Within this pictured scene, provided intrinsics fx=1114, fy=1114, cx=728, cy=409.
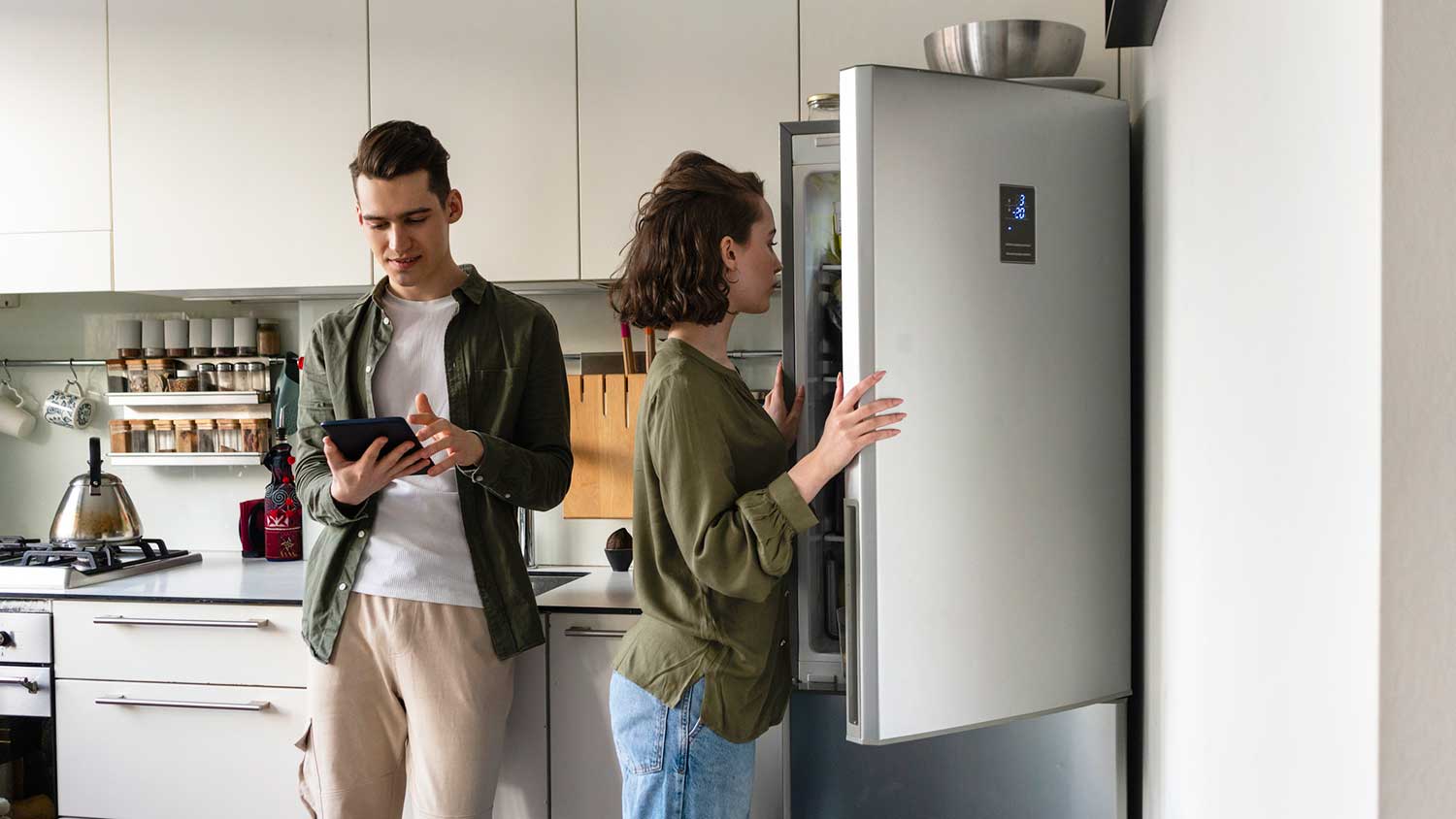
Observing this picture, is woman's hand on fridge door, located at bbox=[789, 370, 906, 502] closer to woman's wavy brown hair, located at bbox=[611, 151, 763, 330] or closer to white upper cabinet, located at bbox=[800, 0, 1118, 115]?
woman's wavy brown hair, located at bbox=[611, 151, 763, 330]

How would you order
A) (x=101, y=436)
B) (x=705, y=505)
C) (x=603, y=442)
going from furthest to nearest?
(x=101, y=436), (x=603, y=442), (x=705, y=505)

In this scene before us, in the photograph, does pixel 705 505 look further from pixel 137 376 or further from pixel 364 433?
pixel 137 376

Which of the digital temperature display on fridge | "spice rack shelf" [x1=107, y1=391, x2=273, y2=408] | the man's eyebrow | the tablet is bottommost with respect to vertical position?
the tablet

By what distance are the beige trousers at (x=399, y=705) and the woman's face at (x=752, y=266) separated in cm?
76

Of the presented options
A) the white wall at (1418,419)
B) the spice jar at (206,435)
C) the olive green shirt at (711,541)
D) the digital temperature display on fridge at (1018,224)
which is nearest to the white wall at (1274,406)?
Result: the white wall at (1418,419)

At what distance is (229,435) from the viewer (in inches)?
118

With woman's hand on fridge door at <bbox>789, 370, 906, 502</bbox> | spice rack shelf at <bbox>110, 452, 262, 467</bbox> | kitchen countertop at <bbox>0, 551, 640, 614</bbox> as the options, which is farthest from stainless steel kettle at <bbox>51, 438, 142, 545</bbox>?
woman's hand on fridge door at <bbox>789, 370, 906, 502</bbox>

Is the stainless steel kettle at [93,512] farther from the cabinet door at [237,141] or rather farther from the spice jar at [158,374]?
the cabinet door at [237,141]

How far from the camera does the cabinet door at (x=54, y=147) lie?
107 inches

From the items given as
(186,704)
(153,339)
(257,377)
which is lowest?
(186,704)

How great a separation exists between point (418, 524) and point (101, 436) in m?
1.75

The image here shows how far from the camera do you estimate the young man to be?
1.86 metres

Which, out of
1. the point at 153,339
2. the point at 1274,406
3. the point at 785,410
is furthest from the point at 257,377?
the point at 1274,406

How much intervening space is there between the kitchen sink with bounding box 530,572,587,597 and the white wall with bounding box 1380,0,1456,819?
2.02 m
